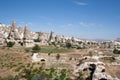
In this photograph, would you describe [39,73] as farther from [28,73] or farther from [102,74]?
[102,74]

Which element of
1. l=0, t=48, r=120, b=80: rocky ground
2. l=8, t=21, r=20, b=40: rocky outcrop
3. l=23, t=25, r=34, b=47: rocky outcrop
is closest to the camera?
l=0, t=48, r=120, b=80: rocky ground

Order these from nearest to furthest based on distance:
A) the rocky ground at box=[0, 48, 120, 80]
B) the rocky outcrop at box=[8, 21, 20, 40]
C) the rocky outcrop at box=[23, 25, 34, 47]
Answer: the rocky ground at box=[0, 48, 120, 80]
the rocky outcrop at box=[23, 25, 34, 47]
the rocky outcrop at box=[8, 21, 20, 40]

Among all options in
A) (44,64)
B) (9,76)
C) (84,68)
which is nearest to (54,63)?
(44,64)

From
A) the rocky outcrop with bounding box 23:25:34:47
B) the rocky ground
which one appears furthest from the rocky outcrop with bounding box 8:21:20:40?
the rocky ground

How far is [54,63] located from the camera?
42969 mm

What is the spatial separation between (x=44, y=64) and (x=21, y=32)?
41.5m

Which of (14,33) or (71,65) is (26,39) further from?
(71,65)

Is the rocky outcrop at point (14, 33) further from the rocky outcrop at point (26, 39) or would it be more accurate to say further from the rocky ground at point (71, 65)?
the rocky ground at point (71, 65)

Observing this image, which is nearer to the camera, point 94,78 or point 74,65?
point 94,78

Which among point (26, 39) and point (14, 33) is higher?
point (14, 33)

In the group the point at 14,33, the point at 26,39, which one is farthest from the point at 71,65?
the point at 14,33

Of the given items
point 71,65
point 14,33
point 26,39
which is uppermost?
point 14,33

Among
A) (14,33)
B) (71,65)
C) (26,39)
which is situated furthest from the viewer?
(14,33)

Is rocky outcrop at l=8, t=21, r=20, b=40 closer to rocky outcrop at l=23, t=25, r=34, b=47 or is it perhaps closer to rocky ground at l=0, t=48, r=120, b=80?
rocky outcrop at l=23, t=25, r=34, b=47
